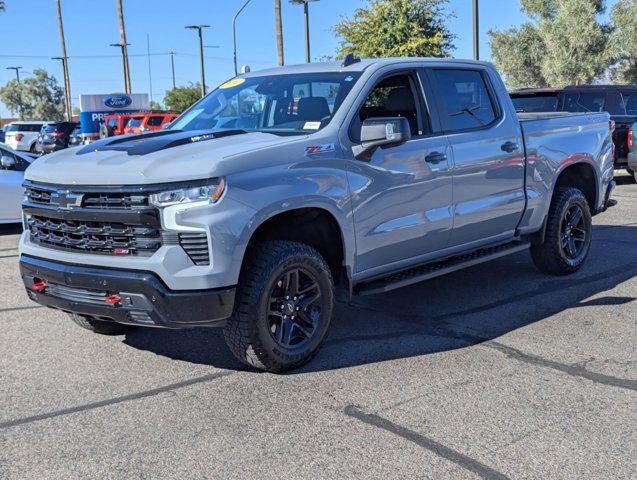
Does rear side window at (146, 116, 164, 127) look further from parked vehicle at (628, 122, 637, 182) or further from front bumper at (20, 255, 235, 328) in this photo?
front bumper at (20, 255, 235, 328)

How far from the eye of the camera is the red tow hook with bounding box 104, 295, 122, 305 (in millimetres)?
4266

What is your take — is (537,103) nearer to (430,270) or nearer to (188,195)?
(430,270)

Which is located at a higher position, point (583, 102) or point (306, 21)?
point (306, 21)

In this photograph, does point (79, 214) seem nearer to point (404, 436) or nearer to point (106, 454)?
point (106, 454)

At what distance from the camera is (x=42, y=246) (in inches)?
188

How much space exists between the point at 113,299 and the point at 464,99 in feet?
11.0

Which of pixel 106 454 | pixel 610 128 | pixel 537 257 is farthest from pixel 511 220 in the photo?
pixel 106 454

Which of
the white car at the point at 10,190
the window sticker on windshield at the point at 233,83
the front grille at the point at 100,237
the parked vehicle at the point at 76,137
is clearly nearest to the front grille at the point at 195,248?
the front grille at the point at 100,237

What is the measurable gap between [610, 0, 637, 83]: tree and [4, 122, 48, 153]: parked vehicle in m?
28.9

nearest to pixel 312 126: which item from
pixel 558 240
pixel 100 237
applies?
pixel 100 237

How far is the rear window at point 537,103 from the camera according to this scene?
554 inches

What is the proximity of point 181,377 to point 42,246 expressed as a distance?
4.04 ft

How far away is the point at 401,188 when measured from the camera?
5.21 meters

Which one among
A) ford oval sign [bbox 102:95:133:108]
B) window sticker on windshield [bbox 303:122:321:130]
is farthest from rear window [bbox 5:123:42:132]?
window sticker on windshield [bbox 303:122:321:130]
